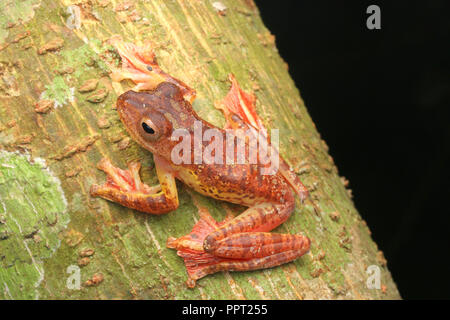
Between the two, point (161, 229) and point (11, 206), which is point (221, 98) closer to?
point (161, 229)

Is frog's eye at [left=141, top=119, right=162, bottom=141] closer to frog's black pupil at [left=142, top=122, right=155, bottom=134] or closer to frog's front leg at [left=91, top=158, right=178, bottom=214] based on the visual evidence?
frog's black pupil at [left=142, top=122, right=155, bottom=134]

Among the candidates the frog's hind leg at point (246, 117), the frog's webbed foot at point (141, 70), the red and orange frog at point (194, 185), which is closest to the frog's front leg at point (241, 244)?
the red and orange frog at point (194, 185)

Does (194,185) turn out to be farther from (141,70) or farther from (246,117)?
(141,70)

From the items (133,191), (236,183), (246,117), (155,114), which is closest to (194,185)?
(236,183)

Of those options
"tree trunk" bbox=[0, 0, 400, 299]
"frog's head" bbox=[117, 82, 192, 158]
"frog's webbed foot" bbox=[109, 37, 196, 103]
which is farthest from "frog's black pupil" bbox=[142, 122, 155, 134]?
"frog's webbed foot" bbox=[109, 37, 196, 103]

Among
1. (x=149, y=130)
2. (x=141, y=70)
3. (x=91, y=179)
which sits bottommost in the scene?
(x=91, y=179)

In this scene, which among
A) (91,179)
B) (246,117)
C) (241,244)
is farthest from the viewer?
(246,117)

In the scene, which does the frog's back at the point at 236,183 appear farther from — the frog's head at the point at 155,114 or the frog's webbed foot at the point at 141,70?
the frog's webbed foot at the point at 141,70
